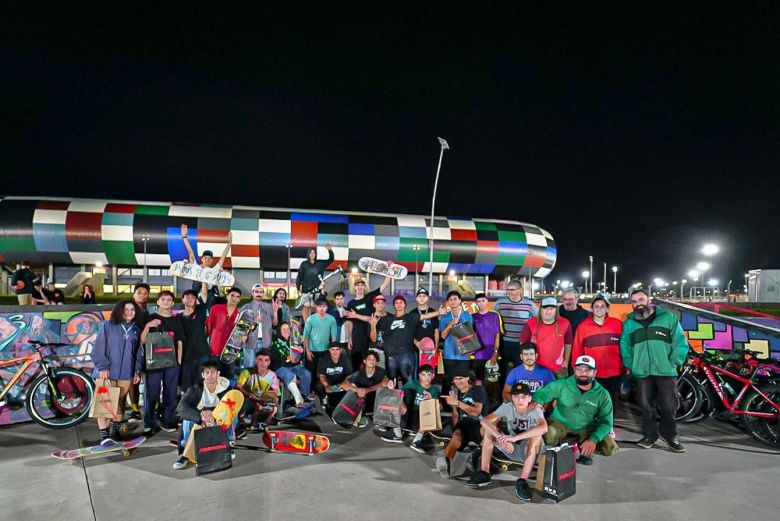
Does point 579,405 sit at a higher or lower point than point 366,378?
higher

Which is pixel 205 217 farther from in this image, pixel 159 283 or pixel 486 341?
pixel 486 341

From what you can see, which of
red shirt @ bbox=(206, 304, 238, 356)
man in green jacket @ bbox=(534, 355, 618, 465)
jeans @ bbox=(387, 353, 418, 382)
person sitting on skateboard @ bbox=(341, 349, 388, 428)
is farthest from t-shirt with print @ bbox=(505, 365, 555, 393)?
red shirt @ bbox=(206, 304, 238, 356)

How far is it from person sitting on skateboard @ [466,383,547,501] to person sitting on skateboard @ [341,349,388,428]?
2162 millimetres

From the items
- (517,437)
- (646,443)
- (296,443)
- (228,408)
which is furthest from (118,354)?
(646,443)

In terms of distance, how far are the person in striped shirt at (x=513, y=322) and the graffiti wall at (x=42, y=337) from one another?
6467 millimetres

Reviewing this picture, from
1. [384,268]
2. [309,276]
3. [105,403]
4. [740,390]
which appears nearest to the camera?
[105,403]

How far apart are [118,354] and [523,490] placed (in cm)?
504

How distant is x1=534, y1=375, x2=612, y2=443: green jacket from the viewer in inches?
192

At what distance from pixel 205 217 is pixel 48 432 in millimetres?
29699

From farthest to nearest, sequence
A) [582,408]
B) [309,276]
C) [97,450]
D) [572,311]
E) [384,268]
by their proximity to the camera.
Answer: [384,268], [309,276], [572,311], [97,450], [582,408]

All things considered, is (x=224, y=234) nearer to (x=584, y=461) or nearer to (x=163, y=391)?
(x=163, y=391)

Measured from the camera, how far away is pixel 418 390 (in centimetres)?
632

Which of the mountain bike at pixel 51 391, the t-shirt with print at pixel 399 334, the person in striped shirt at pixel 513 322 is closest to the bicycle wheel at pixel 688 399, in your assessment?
the person in striped shirt at pixel 513 322

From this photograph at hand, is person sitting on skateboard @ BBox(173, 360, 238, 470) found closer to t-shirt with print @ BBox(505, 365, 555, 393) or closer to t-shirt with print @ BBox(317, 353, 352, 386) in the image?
t-shirt with print @ BBox(317, 353, 352, 386)
